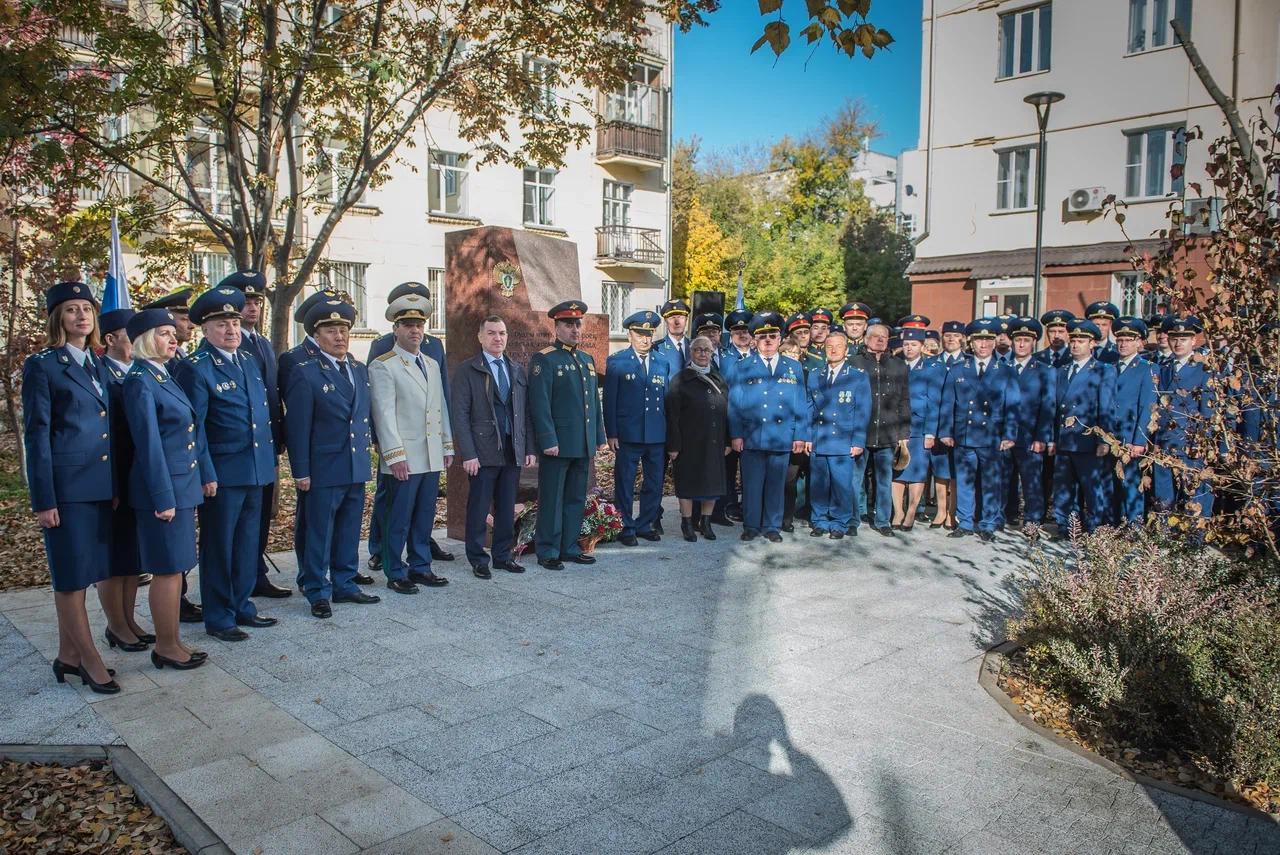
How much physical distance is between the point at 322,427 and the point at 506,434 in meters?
1.66

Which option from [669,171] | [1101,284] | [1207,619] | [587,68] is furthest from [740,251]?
[1207,619]

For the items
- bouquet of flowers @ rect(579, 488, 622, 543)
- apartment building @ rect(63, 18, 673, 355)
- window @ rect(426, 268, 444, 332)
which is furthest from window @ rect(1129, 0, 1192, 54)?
bouquet of flowers @ rect(579, 488, 622, 543)

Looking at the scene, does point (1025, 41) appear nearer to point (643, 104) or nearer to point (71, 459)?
point (643, 104)

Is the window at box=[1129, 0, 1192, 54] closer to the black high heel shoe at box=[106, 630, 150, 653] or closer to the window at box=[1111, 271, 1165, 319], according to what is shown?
the window at box=[1111, 271, 1165, 319]

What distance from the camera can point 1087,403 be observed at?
902cm

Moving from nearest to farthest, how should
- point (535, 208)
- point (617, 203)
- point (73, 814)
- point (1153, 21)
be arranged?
point (73, 814), point (1153, 21), point (535, 208), point (617, 203)

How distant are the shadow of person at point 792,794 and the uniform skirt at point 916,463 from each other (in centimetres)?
539

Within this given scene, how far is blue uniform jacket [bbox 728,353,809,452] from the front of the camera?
909 centimetres

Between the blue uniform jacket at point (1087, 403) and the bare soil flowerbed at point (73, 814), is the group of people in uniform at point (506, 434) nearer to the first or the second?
the blue uniform jacket at point (1087, 403)

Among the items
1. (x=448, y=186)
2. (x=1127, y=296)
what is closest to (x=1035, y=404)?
A: (x=1127, y=296)

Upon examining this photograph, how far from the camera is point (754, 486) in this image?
9.24 m

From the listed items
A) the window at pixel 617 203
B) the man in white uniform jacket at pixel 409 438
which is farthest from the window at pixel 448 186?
the man in white uniform jacket at pixel 409 438

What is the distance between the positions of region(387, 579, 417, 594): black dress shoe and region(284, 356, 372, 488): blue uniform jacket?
2.95 feet

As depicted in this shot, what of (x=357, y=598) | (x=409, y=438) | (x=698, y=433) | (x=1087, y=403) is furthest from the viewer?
(x=698, y=433)
